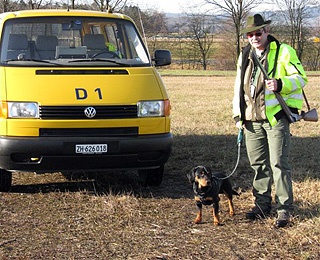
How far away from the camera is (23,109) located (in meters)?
5.80

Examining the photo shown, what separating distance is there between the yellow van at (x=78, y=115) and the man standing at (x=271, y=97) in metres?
1.17

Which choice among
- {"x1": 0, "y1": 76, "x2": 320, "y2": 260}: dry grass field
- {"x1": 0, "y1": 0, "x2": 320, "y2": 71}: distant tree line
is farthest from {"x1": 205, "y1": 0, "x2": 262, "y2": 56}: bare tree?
{"x1": 0, "y1": 76, "x2": 320, "y2": 260}: dry grass field

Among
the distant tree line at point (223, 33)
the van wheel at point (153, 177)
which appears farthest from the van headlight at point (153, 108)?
the distant tree line at point (223, 33)

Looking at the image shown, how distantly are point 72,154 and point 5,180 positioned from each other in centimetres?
102

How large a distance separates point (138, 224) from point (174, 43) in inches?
2210

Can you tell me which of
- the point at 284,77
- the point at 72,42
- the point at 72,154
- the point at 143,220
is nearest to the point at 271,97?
the point at 284,77

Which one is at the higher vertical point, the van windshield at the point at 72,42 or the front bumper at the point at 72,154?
the van windshield at the point at 72,42

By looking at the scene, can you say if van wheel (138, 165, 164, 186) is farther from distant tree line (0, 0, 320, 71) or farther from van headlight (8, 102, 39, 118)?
distant tree line (0, 0, 320, 71)

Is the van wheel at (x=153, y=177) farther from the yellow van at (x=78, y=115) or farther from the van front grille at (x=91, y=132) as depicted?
the van front grille at (x=91, y=132)

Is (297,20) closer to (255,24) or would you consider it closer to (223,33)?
(223,33)

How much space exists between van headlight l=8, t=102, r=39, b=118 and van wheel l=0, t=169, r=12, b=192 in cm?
78

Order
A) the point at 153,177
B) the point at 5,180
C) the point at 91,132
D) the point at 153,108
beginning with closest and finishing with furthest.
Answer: the point at 91,132 → the point at 153,108 → the point at 5,180 → the point at 153,177

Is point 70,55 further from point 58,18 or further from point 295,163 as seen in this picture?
point 295,163

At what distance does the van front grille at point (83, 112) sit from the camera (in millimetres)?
5801
